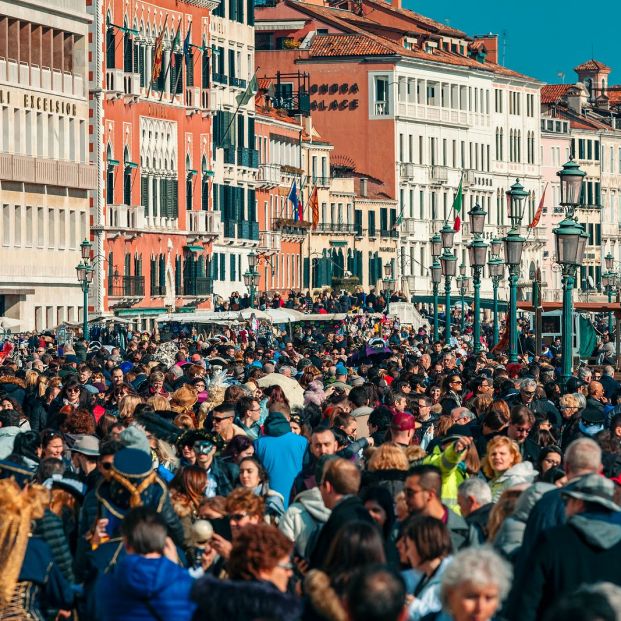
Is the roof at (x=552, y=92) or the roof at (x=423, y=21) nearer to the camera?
the roof at (x=423, y=21)

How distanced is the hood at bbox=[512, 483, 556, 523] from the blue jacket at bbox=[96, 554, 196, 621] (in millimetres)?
2023

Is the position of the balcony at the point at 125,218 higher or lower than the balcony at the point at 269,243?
higher

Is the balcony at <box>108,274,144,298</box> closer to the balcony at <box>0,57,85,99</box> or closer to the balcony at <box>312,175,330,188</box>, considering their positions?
the balcony at <box>0,57,85,99</box>

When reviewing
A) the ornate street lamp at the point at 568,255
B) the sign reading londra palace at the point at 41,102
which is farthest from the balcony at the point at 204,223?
the ornate street lamp at the point at 568,255

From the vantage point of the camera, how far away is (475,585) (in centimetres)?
853

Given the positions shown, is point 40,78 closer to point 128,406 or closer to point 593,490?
point 128,406

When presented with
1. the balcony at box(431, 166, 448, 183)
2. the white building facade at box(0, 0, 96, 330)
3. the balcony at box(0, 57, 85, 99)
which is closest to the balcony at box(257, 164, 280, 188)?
the white building facade at box(0, 0, 96, 330)

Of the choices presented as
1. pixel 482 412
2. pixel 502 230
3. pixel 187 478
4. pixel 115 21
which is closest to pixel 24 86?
pixel 115 21

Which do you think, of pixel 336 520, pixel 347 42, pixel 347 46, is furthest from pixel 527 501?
pixel 347 42

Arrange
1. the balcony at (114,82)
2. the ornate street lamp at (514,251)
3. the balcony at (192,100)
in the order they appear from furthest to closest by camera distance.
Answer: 1. the balcony at (192,100)
2. the balcony at (114,82)
3. the ornate street lamp at (514,251)

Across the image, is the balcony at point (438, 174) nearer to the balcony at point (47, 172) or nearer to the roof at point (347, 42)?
the roof at point (347, 42)

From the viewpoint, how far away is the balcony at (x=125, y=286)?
6744 centimetres

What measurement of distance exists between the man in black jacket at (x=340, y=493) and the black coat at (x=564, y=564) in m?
1.42

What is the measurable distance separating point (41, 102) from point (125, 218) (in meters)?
5.53
